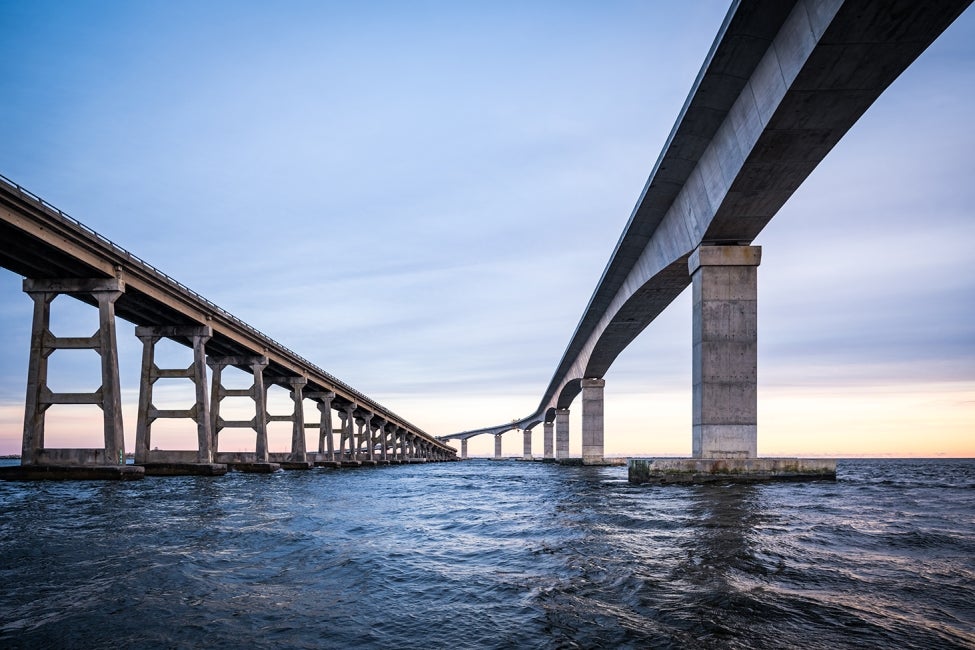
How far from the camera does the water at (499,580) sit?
4.68m

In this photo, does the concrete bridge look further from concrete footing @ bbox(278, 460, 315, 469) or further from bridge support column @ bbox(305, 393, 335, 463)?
bridge support column @ bbox(305, 393, 335, 463)

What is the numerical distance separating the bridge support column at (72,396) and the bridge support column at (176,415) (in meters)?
7.64

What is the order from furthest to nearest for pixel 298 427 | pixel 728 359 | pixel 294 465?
1. pixel 298 427
2. pixel 294 465
3. pixel 728 359

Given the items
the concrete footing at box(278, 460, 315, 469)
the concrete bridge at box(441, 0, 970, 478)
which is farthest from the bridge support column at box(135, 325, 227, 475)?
the concrete bridge at box(441, 0, 970, 478)

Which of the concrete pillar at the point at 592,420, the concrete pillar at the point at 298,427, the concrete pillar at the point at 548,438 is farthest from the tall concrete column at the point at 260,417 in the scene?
the concrete pillar at the point at 548,438

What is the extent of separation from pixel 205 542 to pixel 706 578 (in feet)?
24.5

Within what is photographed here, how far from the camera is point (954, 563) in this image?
7.21m

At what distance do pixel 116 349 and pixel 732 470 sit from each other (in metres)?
26.0

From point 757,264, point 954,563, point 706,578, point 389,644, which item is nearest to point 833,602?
point 706,578

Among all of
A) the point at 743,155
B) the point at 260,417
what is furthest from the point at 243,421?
the point at 743,155

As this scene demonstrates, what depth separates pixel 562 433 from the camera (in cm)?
9838

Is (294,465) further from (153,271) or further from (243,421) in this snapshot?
(153,271)

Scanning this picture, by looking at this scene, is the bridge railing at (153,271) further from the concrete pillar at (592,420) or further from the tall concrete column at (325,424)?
the concrete pillar at (592,420)

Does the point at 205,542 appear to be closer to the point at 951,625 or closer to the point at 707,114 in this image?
the point at 951,625
